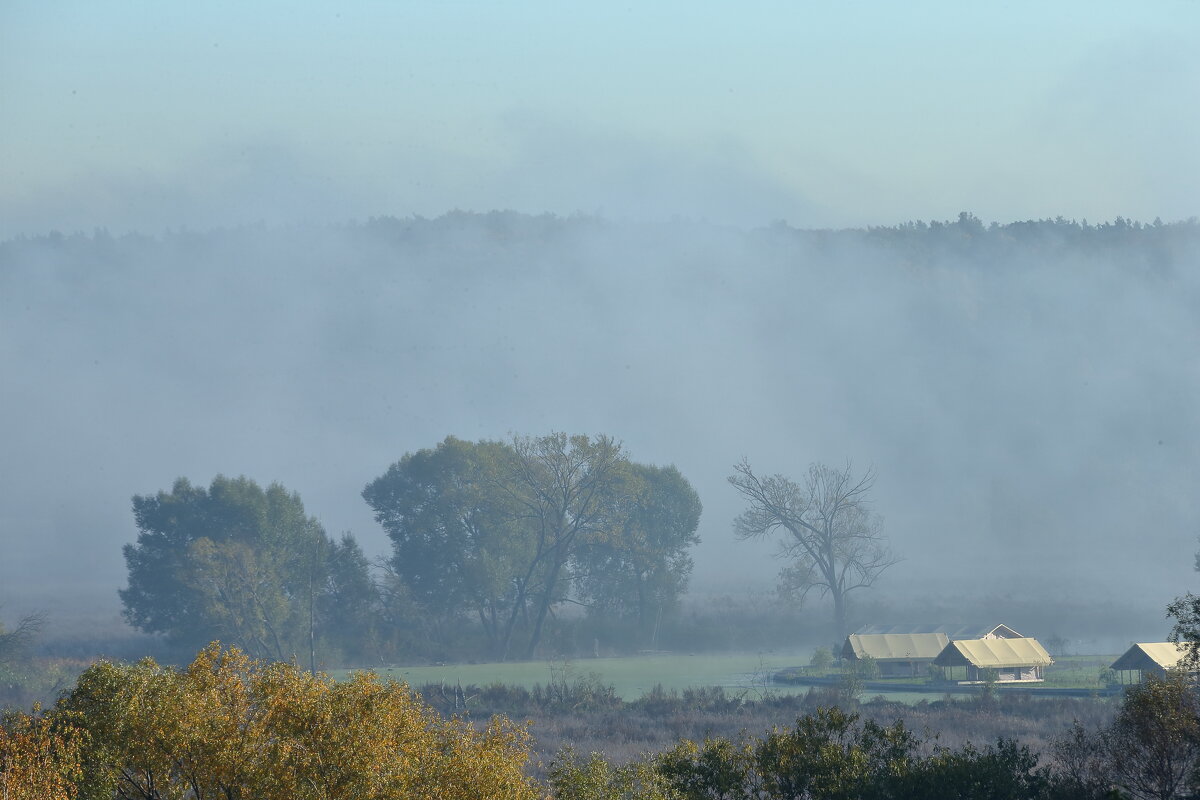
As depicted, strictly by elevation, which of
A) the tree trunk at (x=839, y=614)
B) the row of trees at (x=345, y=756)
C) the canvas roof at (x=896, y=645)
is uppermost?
the tree trunk at (x=839, y=614)

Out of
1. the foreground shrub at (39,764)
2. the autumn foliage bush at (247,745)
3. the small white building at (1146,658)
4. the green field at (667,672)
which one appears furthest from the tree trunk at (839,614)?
the foreground shrub at (39,764)

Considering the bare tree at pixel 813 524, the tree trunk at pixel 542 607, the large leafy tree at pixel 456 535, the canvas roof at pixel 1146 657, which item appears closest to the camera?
the canvas roof at pixel 1146 657

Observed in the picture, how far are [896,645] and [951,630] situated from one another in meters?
6.35

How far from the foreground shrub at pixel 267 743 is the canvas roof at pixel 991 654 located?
5569 centimetres

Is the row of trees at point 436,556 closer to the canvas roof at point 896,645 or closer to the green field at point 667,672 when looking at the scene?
the green field at point 667,672

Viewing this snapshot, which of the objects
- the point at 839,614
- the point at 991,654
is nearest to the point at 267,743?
the point at 991,654

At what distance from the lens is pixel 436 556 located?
11612cm

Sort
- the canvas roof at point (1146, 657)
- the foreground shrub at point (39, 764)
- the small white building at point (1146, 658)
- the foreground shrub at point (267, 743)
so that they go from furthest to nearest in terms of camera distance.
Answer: the canvas roof at point (1146, 657) < the small white building at point (1146, 658) < the foreground shrub at point (267, 743) < the foreground shrub at point (39, 764)

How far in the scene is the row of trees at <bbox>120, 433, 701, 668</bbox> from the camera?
100m

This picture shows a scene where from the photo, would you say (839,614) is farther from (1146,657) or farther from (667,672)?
(1146,657)

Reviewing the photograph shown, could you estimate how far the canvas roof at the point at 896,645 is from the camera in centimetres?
8444

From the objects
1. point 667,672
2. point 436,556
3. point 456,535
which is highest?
point 456,535

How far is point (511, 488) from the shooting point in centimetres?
11956

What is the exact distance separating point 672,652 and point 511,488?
20811 mm
